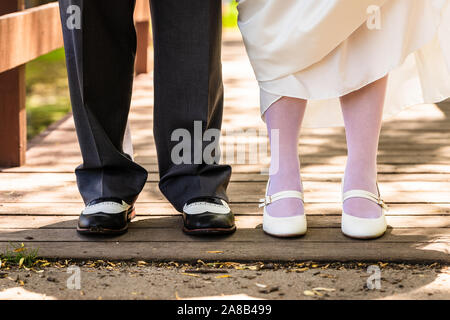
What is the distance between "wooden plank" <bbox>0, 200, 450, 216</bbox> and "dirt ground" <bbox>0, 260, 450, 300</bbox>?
363 millimetres

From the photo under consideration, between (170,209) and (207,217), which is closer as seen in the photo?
(207,217)

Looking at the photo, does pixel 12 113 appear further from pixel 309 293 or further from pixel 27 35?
pixel 309 293

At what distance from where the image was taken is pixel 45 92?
514 cm

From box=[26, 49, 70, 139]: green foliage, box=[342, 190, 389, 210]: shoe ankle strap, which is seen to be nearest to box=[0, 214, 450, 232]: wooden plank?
box=[342, 190, 389, 210]: shoe ankle strap

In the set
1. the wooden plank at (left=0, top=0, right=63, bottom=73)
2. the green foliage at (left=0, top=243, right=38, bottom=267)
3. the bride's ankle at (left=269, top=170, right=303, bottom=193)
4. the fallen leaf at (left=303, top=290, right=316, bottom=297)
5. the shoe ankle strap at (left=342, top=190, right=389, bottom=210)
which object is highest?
the wooden plank at (left=0, top=0, right=63, bottom=73)

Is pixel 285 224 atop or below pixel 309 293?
atop

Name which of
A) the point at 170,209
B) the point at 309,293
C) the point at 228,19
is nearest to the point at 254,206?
the point at 170,209

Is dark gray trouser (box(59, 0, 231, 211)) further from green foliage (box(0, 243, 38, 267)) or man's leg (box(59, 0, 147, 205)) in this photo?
green foliage (box(0, 243, 38, 267))

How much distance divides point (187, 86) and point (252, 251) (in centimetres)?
45

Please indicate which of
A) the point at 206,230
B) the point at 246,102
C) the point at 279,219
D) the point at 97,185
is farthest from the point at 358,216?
the point at 246,102

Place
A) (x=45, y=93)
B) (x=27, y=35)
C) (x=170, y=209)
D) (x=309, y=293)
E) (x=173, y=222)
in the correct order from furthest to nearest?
1. (x=45, y=93)
2. (x=27, y=35)
3. (x=170, y=209)
4. (x=173, y=222)
5. (x=309, y=293)

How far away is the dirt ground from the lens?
1519 mm

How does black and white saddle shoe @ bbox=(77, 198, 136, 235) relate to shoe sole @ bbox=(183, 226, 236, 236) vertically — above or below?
above

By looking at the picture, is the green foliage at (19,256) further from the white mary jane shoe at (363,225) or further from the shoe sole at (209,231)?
the white mary jane shoe at (363,225)
